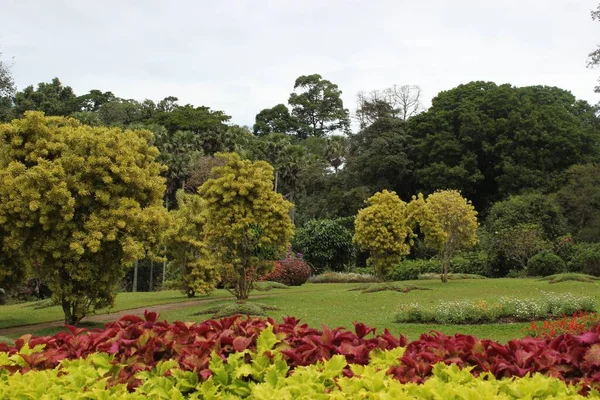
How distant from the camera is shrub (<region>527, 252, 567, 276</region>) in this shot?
28875mm

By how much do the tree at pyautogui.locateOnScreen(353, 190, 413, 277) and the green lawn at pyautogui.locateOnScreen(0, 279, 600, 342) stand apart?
3.28 m

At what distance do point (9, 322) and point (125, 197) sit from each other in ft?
20.6

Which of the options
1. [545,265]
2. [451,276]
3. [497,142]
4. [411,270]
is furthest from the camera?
[497,142]

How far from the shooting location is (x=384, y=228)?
28109mm

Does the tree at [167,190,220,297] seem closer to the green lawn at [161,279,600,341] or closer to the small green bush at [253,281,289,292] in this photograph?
the small green bush at [253,281,289,292]

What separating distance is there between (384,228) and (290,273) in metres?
6.12

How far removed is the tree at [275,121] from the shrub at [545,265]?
41.0 m

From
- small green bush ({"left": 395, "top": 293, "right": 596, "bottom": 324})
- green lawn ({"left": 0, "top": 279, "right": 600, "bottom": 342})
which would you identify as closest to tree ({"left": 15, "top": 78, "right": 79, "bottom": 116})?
green lawn ({"left": 0, "top": 279, "right": 600, "bottom": 342})

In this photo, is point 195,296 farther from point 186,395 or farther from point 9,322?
point 186,395

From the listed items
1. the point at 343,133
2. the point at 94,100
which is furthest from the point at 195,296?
the point at 343,133

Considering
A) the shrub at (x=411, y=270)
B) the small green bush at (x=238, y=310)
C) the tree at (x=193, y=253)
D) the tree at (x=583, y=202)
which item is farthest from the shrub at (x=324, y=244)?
the small green bush at (x=238, y=310)

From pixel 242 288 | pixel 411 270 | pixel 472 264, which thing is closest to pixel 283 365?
pixel 242 288

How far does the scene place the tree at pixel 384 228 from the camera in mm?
28234

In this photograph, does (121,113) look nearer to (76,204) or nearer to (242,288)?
(242,288)
